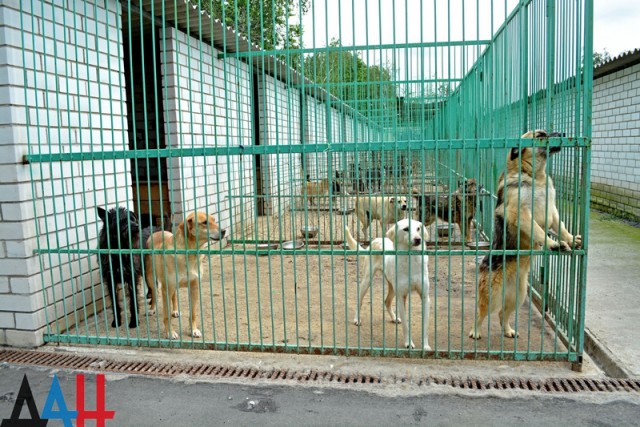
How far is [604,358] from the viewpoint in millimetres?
3918

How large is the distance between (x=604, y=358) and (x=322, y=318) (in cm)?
239

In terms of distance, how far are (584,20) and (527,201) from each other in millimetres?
1427

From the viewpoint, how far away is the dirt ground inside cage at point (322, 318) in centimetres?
402

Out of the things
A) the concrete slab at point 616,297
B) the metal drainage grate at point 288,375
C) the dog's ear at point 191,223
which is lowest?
the metal drainage grate at point 288,375

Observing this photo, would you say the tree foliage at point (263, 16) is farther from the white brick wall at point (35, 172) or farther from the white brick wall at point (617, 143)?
the white brick wall at point (617, 143)

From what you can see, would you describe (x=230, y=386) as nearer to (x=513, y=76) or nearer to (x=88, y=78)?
(x=88, y=78)

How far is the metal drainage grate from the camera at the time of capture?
11.6 ft

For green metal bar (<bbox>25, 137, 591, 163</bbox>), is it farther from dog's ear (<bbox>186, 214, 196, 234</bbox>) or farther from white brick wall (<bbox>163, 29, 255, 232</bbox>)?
white brick wall (<bbox>163, 29, 255, 232</bbox>)

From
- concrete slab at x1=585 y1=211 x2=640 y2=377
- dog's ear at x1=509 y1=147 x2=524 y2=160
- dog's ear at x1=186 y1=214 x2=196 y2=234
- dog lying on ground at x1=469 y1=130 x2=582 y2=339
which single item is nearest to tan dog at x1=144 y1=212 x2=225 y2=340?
dog's ear at x1=186 y1=214 x2=196 y2=234

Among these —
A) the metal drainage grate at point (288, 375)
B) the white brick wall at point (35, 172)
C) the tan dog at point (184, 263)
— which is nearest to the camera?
the metal drainage grate at point (288, 375)

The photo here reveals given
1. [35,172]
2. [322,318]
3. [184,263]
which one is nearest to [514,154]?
[322,318]

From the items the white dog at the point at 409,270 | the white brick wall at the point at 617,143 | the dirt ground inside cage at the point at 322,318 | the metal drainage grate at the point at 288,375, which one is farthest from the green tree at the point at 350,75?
the white brick wall at the point at 617,143

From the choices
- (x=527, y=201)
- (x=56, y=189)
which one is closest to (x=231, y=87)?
(x=56, y=189)

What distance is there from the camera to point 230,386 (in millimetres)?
3631
